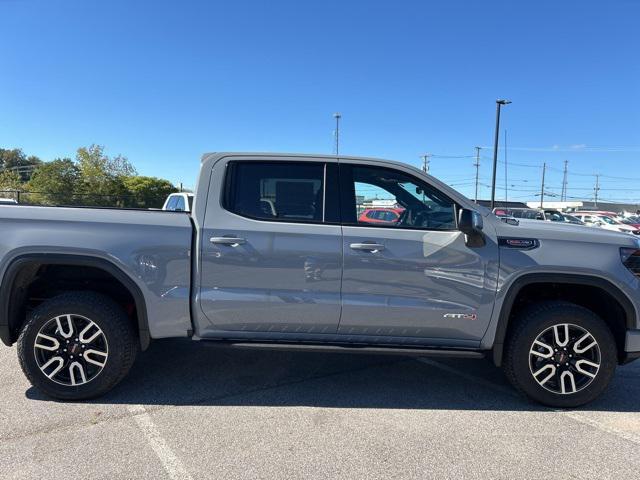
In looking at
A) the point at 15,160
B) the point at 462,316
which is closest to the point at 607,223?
the point at 462,316

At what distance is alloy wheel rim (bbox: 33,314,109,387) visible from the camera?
143 inches

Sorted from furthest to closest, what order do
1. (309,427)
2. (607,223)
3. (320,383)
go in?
(607,223) < (320,383) < (309,427)

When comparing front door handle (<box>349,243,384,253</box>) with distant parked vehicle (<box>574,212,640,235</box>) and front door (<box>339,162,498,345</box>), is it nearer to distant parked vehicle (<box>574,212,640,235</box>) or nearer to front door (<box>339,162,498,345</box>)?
front door (<box>339,162,498,345</box>)

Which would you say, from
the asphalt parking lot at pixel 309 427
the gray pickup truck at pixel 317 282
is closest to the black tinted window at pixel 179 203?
the asphalt parking lot at pixel 309 427

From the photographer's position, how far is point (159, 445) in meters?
3.09

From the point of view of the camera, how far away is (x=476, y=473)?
2.84 m

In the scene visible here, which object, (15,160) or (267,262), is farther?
(15,160)

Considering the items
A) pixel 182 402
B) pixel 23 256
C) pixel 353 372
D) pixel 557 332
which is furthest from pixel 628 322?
pixel 23 256

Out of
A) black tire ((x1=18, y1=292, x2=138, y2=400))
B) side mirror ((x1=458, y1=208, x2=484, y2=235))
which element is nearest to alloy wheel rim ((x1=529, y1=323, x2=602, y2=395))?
side mirror ((x1=458, y1=208, x2=484, y2=235))

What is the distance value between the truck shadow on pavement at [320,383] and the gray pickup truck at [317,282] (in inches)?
14.7

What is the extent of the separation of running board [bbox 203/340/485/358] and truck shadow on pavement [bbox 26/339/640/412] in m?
0.44

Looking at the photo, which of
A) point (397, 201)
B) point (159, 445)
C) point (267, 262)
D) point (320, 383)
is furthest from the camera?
point (320, 383)

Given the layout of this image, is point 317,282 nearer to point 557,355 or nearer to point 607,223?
point 557,355

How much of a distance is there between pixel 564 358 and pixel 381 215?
1.84m
